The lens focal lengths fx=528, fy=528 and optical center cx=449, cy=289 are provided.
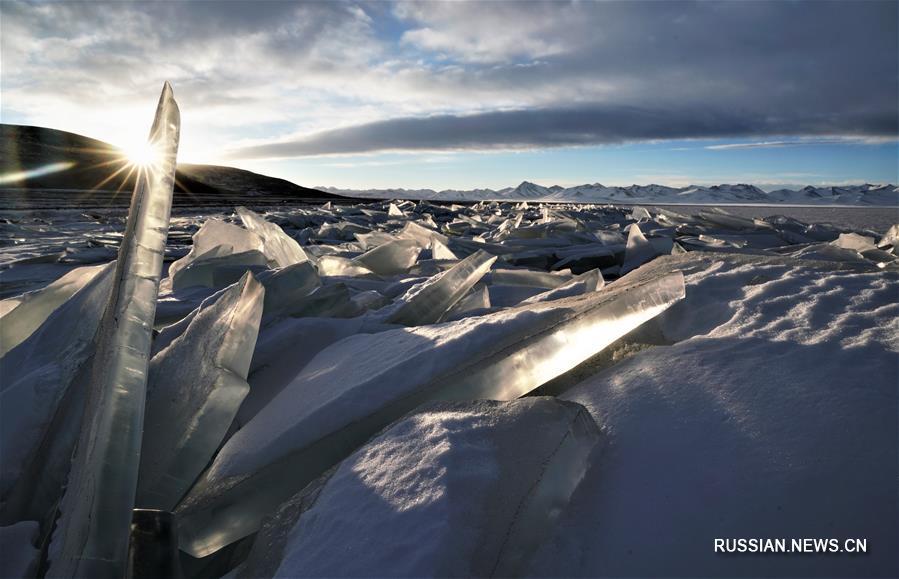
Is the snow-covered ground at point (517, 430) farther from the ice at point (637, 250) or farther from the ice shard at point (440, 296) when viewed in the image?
the ice at point (637, 250)

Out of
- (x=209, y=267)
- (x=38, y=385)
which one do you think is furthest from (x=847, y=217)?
(x=38, y=385)

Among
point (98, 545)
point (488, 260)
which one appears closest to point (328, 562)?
point (98, 545)

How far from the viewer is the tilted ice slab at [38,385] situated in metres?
0.73

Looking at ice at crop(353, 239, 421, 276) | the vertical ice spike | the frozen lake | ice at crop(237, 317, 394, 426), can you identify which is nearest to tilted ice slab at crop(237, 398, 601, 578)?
the vertical ice spike

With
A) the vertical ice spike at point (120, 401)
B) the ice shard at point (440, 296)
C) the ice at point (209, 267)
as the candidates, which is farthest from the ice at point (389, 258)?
the vertical ice spike at point (120, 401)

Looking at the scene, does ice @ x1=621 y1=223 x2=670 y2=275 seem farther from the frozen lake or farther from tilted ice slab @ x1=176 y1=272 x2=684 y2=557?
the frozen lake

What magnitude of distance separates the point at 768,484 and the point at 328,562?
42 centimetres

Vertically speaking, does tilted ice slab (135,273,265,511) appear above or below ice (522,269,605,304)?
below

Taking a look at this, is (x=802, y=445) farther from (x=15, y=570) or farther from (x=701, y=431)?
(x=15, y=570)

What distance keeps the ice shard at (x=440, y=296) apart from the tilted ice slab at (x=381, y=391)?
326 millimetres

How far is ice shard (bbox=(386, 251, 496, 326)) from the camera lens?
1200mm

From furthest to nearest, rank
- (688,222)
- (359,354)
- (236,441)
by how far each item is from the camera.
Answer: (688,222), (359,354), (236,441)

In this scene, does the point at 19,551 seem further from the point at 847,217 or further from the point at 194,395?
the point at 847,217

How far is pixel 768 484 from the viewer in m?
0.49
